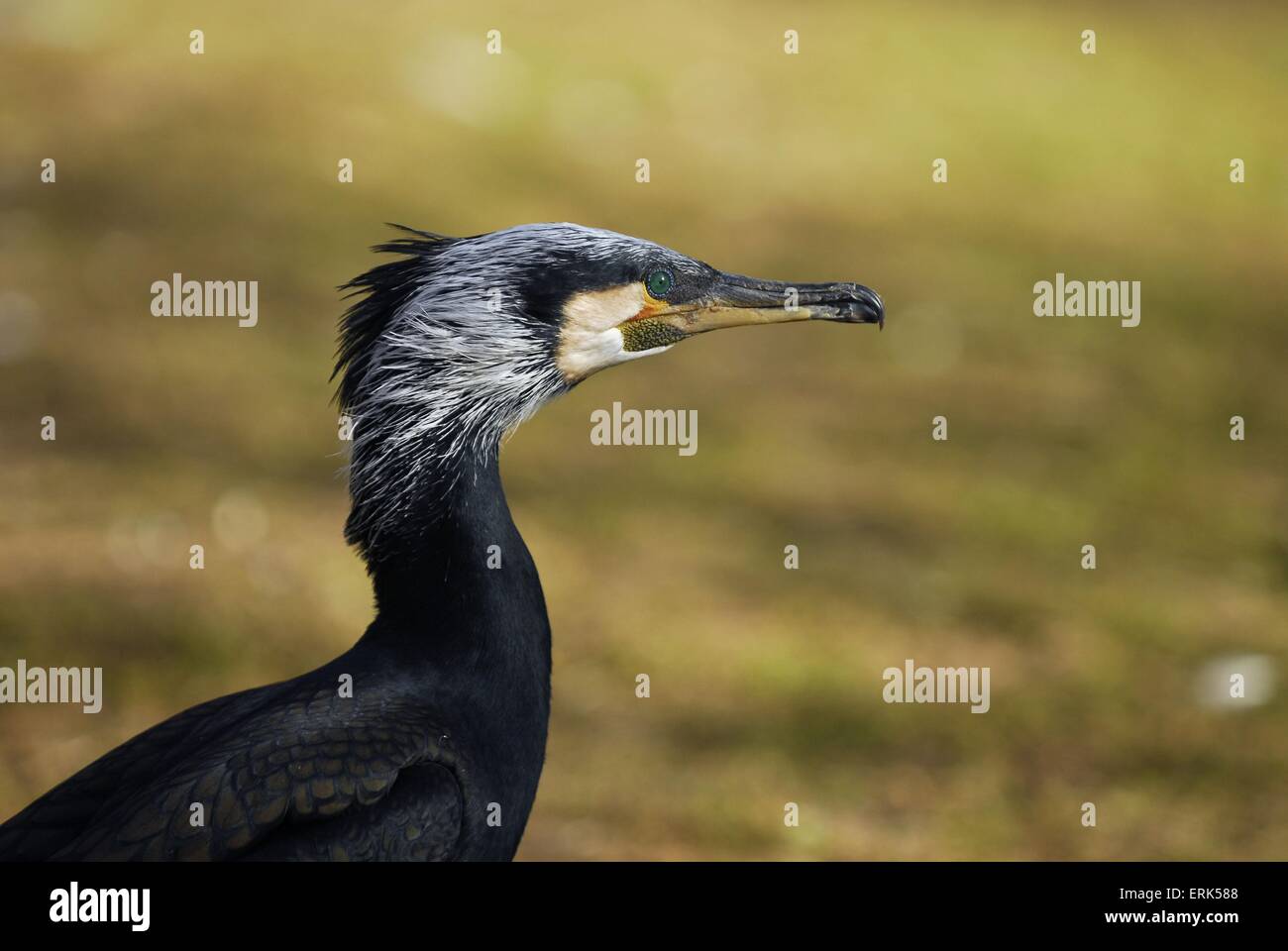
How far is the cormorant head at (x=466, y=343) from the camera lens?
4.41 metres

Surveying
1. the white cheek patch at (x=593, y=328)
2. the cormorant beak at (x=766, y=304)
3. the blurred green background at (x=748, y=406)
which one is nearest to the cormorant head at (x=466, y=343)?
the white cheek patch at (x=593, y=328)

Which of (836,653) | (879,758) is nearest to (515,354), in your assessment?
(879,758)

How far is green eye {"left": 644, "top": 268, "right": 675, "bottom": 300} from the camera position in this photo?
15.0ft

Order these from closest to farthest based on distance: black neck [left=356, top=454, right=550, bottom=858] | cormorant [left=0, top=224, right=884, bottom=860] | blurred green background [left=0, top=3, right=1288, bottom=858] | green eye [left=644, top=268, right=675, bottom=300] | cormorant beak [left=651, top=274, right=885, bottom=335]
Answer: cormorant [left=0, top=224, right=884, bottom=860] < black neck [left=356, top=454, right=550, bottom=858] < green eye [left=644, top=268, right=675, bottom=300] < cormorant beak [left=651, top=274, right=885, bottom=335] < blurred green background [left=0, top=3, right=1288, bottom=858]

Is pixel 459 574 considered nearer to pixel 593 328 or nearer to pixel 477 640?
pixel 477 640

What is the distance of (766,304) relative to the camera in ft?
15.4

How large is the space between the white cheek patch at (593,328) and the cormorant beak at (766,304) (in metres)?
0.19

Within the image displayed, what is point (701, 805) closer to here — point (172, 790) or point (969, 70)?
point (172, 790)

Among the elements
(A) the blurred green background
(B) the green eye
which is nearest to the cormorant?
(B) the green eye

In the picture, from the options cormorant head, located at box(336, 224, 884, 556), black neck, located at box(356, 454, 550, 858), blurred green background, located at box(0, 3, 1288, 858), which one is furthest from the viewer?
blurred green background, located at box(0, 3, 1288, 858)

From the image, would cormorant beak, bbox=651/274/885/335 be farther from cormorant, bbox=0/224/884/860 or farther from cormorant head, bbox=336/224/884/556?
cormorant head, bbox=336/224/884/556

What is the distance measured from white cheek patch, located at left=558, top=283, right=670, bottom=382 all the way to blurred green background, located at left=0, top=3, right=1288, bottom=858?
9.23ft

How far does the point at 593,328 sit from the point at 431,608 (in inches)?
37.7

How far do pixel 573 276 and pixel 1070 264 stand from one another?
11882 millimetres
